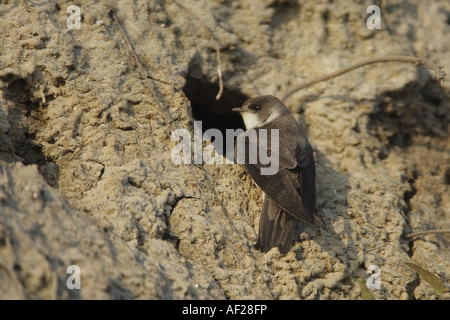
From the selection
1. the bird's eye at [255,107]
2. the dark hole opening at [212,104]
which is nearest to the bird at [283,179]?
the bird's eye at [255,107]

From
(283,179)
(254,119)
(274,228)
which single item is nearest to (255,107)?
(254,119)

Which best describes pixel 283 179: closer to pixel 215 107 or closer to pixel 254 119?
pixel 254 119

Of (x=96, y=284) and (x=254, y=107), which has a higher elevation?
(x=254, y=107)

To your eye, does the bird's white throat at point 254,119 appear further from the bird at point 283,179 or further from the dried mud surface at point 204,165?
the dried mud surface at point 204,165

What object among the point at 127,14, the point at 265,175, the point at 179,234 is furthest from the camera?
the point at 127,14

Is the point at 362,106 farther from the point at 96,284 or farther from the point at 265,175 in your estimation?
the point at 96,284
